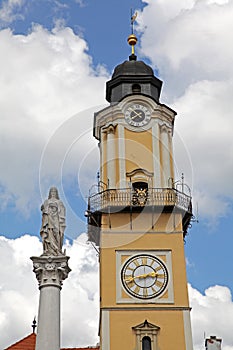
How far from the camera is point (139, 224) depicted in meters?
29.0

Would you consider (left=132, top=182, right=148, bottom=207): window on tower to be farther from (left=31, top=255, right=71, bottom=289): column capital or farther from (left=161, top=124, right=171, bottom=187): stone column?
(left=31, top=255, right=71, bottom=289): column capital

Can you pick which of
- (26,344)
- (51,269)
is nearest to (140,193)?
(26,344)

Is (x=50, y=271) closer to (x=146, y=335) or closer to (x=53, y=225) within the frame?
(x=53, y=225)

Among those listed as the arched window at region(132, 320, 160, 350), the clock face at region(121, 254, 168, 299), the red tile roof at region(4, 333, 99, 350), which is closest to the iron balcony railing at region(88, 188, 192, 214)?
the clock face at region(121, 254, 168, 299)

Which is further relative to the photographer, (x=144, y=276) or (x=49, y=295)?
(x=144, y=276)

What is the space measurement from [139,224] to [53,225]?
13440 mm

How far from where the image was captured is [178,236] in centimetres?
2888

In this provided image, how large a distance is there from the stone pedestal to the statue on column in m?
0.31

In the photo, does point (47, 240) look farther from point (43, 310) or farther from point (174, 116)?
point (174, 116)

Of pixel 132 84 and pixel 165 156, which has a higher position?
pixel 132 84

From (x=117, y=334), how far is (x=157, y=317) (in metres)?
1.80

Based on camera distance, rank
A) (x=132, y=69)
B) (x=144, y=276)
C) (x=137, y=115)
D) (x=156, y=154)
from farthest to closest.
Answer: (x=132, y=69), (x=137, y=115), (x=156, y=154), (x=144, y=276)

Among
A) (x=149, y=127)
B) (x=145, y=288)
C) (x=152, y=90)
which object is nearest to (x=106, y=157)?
(x=149, y=127)

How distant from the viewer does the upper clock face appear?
32.2m
